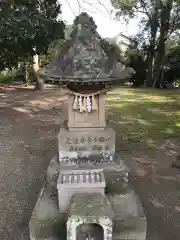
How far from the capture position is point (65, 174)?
17.2 feet

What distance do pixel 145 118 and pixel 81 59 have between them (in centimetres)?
789

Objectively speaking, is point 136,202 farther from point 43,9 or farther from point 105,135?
point 43,9

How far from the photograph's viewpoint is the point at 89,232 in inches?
183

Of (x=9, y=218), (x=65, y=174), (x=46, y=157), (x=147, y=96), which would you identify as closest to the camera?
(x=65, y=174)

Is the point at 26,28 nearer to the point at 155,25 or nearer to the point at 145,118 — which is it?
the point at 145,118

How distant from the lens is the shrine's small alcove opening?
181 inches

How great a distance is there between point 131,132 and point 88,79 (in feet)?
19.9

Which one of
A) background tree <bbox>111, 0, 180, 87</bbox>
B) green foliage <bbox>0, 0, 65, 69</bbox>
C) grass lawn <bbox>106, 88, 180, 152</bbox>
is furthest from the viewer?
background tree <bbox>111, 0, 180, 87</bbox>

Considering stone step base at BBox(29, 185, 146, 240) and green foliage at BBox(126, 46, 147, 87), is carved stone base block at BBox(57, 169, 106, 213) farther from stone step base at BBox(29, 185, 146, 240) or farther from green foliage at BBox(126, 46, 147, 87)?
green foliage at BBox(126, 46, 147, 87)

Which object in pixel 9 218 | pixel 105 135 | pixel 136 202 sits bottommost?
pixel 9 218

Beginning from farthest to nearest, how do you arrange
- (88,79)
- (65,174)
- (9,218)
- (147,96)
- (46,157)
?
(147,96), (46,157), (9,218), (65,174), (88,79)

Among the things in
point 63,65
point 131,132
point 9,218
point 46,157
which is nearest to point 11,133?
point 46,157

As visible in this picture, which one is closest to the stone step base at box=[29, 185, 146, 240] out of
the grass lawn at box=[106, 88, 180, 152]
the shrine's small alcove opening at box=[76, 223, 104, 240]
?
the shrine's small alcove opening at box=[76, 223, 104, 240]

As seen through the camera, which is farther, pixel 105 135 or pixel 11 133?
pixel 11 133
